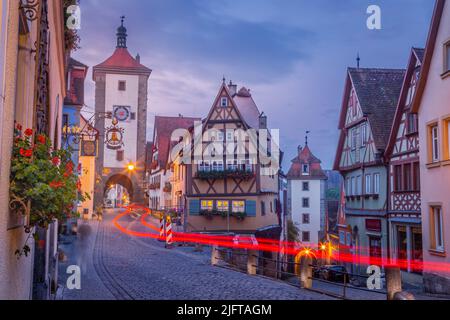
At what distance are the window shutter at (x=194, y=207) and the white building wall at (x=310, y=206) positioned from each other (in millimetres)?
23859

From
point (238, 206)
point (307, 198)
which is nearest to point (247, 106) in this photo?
point (238, 206)

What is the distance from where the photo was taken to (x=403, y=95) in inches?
862

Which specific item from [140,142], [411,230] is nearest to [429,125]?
[411,230]

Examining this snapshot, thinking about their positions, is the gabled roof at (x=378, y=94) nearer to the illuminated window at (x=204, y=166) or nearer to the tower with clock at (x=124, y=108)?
the illuminated window at (x=204, y=166)

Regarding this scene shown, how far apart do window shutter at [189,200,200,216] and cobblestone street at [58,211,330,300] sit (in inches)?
402

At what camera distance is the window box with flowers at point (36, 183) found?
434cm

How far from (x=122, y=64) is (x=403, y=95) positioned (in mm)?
39317

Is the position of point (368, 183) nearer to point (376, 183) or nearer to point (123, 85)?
point (376, 183)

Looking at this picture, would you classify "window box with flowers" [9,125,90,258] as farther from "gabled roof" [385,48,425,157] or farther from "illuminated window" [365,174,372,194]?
"illuminated window" [365,174,372,194]

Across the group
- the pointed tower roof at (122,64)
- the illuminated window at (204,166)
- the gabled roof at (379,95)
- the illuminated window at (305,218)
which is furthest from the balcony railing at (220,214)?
the pointed tower roof at (122,64)

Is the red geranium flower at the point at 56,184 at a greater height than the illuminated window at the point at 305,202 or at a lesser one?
lesser

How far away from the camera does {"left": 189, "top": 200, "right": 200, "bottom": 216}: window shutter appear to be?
34.5 meters
